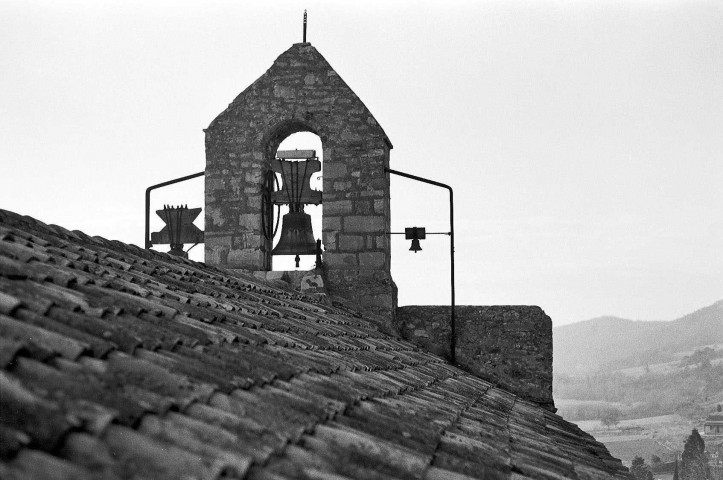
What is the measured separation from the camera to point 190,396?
234 centimetres

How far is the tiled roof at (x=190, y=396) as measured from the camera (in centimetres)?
182

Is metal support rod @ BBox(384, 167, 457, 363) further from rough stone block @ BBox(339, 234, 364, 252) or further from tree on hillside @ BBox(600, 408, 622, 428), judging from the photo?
tree on hillside @ BBox(600, 408, 622, 428)

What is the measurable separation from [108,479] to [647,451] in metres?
43.0

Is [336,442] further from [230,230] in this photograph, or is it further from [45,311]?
[230,230]

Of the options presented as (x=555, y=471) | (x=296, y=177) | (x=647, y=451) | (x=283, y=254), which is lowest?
(x=647, y=451)

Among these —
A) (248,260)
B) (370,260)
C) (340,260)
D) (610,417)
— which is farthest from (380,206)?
(610,417)

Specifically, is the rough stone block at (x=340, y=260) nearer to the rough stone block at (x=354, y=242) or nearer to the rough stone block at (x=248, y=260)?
the rough stone block at (x=354, y=242)

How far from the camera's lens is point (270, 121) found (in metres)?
8.48

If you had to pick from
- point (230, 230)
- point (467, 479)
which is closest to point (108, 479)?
point (467, 479)

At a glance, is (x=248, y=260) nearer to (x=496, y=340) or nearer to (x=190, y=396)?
(x=496, y=340)

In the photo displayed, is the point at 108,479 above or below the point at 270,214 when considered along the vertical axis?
below

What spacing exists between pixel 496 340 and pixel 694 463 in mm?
23483

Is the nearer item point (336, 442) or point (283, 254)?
point (336, 442)

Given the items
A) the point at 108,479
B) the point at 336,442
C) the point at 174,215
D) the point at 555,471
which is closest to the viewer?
the point at 108,479
